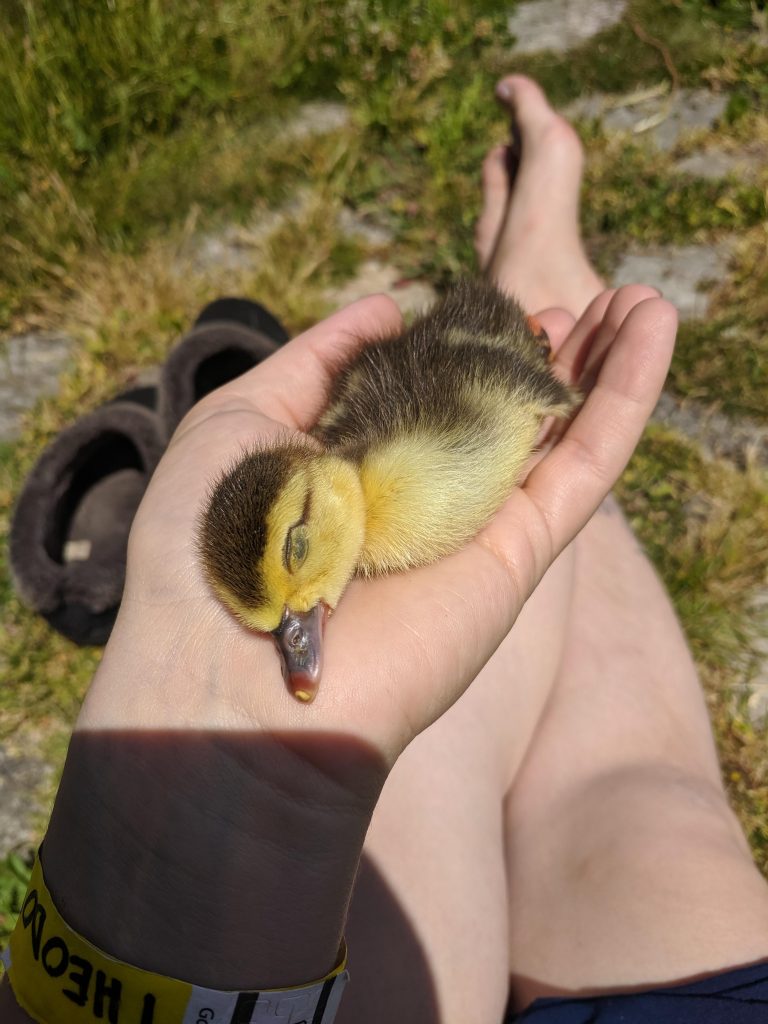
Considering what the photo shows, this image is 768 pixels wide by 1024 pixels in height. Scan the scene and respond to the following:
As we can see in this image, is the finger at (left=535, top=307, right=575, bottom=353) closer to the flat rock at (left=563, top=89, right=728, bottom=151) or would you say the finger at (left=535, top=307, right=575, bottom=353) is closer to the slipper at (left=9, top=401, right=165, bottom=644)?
the slipper at (left=9, top=401, right=165, bottom=644)

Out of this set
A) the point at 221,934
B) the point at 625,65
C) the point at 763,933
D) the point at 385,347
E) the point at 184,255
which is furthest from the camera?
the point at 625,65

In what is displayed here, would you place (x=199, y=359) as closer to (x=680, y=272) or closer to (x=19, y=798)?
(x=19, y=798)

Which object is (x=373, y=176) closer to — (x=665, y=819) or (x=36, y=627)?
(x=36, y=627)

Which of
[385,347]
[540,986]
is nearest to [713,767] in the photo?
[540,986]

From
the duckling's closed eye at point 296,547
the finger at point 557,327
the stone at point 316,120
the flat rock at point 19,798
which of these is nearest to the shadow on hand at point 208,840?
the duckling's closed eye at point 296,547

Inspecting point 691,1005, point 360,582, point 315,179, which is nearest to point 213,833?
point 360,582

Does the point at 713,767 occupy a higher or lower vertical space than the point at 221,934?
lower

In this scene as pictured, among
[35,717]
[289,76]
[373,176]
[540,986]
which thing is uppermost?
[289,76]
